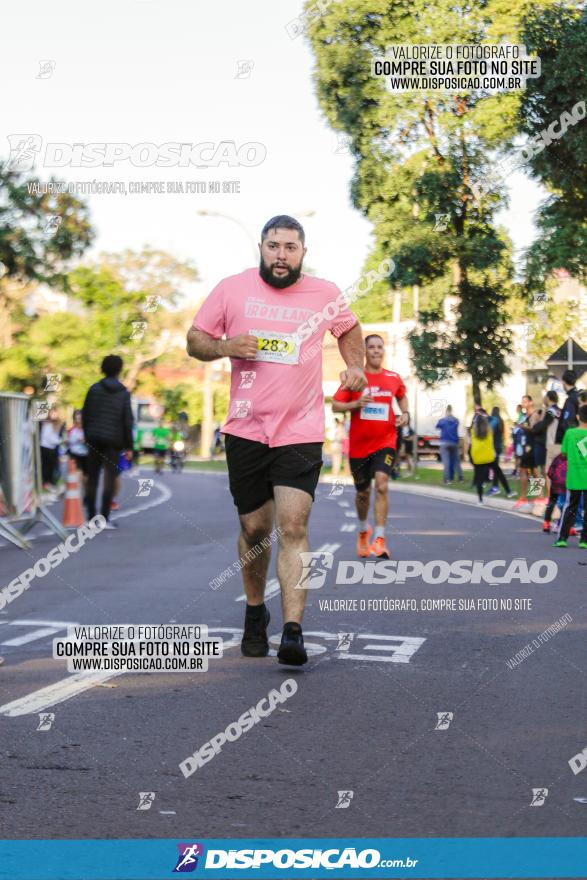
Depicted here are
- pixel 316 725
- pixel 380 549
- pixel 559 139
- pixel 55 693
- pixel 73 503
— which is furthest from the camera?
pixel 559 139

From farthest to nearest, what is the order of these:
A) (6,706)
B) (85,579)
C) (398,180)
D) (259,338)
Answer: (398,180), (85,579), (259,338), (6,706)

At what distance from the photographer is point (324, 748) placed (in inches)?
191

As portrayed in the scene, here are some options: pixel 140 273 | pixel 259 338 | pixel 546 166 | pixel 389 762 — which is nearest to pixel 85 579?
pixel 259 338

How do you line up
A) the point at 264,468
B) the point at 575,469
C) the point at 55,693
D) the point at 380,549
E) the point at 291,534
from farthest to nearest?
the point at 575,469 < the point at 380,549 < the point at 264,468 < the point at 291,534 < the point at 55,693

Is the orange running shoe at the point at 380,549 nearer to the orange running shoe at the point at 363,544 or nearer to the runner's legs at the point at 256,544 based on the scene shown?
the orange running shoe at the point at 363,544

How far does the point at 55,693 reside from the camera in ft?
18.9

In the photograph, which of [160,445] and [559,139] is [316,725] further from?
[160,445]

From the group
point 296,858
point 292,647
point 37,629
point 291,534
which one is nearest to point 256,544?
point 291,534

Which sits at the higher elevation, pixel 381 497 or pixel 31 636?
pixel 381 497

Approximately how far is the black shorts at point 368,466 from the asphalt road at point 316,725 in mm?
2043

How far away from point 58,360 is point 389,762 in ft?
128

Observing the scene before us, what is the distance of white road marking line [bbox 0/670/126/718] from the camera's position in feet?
17.8

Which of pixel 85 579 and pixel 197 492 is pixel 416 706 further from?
pixel 197 492

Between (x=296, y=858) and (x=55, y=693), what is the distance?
2381 mm
